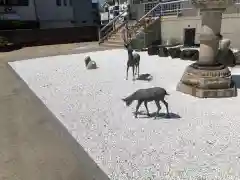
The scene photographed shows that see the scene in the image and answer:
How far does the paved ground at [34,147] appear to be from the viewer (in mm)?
4484

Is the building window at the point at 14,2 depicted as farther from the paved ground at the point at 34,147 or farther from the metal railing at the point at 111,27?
the paved ground at the point at 34,147

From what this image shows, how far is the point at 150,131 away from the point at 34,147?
2191 mm

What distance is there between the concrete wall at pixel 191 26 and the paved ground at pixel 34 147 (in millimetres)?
11136

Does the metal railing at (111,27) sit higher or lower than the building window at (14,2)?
lower

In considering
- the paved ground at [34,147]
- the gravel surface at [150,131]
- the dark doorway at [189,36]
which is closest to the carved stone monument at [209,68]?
the gravel surface at [150,131]

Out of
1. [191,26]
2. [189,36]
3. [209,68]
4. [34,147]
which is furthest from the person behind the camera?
[189,36]

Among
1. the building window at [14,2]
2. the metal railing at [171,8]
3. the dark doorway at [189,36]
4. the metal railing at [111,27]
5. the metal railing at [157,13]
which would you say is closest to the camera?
the dark doorway at [189,36]

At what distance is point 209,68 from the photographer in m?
8.34

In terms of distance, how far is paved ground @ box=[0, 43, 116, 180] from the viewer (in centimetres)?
448

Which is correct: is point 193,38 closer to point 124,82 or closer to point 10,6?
point 124,82

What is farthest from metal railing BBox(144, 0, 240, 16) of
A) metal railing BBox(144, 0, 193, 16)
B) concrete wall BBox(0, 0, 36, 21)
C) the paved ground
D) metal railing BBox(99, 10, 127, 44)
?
concrete wall BBox(0, 0, 36, 21)

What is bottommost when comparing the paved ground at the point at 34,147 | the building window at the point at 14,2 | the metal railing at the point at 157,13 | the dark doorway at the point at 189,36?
the paved ground at the point at 34,147

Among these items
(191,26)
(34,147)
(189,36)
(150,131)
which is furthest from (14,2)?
(150,131)

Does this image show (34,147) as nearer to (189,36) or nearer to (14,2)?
(189,36)
